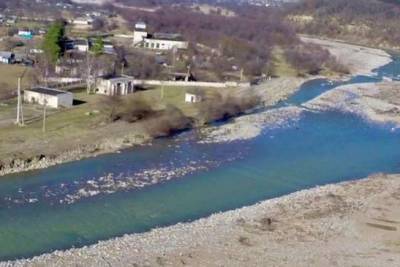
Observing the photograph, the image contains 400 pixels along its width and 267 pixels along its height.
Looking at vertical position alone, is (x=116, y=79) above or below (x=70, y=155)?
above

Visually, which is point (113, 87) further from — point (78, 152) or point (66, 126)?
point (78, 152)

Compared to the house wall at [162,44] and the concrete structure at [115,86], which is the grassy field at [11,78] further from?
the house wall at [162,44]

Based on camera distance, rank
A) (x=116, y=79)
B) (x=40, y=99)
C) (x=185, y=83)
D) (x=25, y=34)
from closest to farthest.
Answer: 1. (x=40, y=99)
2. (x=116, y=79)
3. (x=185, y=83)
4. (x=25, y=34)

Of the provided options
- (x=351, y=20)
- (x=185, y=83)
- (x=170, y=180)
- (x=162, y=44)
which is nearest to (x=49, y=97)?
(x=170, y=180)

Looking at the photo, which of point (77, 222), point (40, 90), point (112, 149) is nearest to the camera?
point (77, 222)

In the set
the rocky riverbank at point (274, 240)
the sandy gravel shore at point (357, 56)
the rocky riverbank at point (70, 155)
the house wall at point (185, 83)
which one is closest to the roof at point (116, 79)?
the house wall at point (185, 83)

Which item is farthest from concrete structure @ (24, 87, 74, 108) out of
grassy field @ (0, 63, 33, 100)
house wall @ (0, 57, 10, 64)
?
house wall @ (0, 57, 10, 64)

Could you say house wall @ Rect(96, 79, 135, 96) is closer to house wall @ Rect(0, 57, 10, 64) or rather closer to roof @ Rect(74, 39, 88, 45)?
house wall @ Rect(0, 57, 10, 64)

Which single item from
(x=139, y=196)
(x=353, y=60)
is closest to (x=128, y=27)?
(x=353, y=60)

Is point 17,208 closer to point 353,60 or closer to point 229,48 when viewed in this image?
point 229,48
